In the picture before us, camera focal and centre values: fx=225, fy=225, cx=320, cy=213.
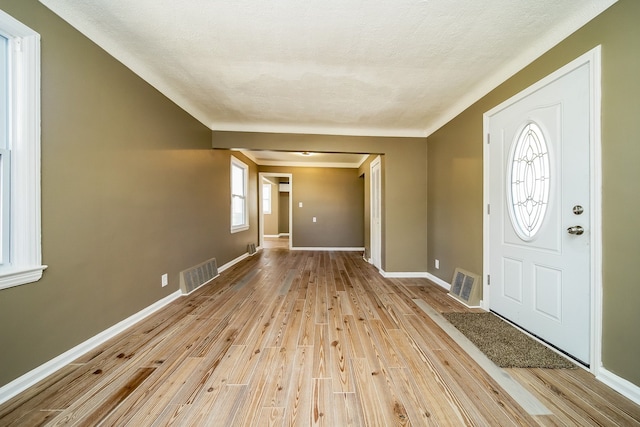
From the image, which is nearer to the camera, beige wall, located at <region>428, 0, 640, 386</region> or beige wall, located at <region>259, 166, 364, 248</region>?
beige wall, located at <region>428, 0, 640, 386</region>

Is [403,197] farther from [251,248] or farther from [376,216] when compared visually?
[251,248]

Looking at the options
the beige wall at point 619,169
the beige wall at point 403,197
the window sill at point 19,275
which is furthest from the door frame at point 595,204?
the window sill at point 19,275

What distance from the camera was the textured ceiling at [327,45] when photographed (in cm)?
150

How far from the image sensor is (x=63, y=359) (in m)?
1.50

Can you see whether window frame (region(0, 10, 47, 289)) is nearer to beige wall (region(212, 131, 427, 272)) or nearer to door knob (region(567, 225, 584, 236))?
beige wall (region(212, 131, 427, 272))

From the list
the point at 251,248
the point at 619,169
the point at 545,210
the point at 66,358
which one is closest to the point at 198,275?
the point at 66,358

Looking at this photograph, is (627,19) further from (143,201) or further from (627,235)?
(143,201)

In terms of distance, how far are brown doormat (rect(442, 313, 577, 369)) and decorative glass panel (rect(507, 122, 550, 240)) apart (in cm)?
85

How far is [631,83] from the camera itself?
4.19ft

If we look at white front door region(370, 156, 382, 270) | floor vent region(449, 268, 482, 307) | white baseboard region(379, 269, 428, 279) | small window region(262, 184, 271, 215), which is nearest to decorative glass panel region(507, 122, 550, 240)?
floor vent region(449, 268, 482, 307)

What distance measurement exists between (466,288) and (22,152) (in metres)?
3.88

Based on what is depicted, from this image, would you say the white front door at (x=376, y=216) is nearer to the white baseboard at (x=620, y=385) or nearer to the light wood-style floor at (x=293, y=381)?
the light wood-style floor at (x=293, y=381)

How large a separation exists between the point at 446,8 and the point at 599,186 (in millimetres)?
1512

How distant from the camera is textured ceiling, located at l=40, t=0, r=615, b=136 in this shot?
1.50 meters
